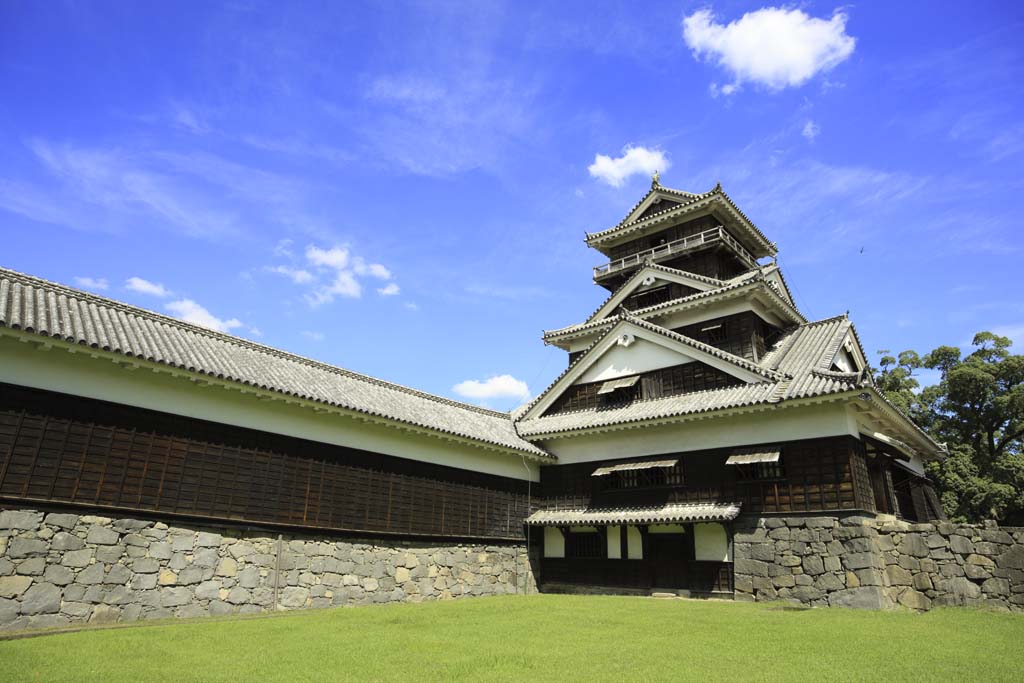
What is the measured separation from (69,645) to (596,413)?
16579 millimetres

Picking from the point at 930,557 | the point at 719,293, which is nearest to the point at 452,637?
the point at 930,557

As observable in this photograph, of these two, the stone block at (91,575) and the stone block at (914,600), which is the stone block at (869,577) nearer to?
the stone block at (914,600)

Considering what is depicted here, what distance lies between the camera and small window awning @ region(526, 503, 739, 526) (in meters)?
17.4

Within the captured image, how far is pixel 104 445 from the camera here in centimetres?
1280

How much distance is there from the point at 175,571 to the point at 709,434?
14552 mm

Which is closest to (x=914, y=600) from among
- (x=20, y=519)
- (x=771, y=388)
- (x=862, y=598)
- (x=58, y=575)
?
(x=862, y=598)

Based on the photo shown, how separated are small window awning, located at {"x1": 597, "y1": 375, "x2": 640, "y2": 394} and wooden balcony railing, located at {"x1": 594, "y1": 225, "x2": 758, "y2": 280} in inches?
268

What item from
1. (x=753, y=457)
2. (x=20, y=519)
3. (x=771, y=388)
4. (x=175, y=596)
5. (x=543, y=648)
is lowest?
(x=543, y=648)

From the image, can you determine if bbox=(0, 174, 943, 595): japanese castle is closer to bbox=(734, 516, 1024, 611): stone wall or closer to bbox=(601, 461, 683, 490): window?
bbox=(601, 461, 683, 490): window

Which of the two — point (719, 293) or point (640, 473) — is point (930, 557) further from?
point (719, 293)

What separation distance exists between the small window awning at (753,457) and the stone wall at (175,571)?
9.24 metres

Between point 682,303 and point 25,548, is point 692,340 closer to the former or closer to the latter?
point 682,303

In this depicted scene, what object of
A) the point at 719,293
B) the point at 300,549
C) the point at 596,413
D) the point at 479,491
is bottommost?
the point at 300,549

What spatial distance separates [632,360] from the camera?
22.5m
